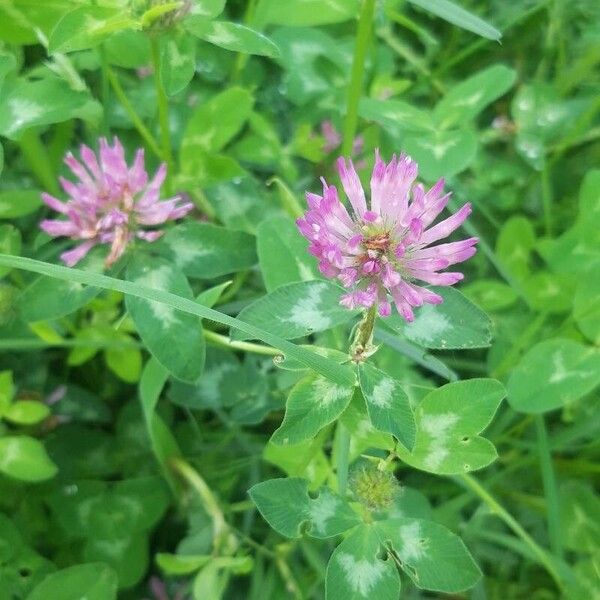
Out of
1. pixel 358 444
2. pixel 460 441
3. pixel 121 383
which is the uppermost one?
pixel 460 441

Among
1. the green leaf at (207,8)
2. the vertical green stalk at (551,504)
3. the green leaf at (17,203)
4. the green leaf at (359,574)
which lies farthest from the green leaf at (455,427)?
the green leaf at (17,203)

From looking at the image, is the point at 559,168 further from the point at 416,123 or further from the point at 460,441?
the point at 460,441

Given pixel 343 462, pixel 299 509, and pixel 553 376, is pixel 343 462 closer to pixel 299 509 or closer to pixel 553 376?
pixel 299 509

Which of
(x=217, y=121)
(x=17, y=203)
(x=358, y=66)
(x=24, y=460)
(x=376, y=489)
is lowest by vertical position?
(x=24, y=460)

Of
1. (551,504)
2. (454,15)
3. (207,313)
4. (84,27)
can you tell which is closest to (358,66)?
(454,15)

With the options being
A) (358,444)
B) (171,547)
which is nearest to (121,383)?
(171,547)
